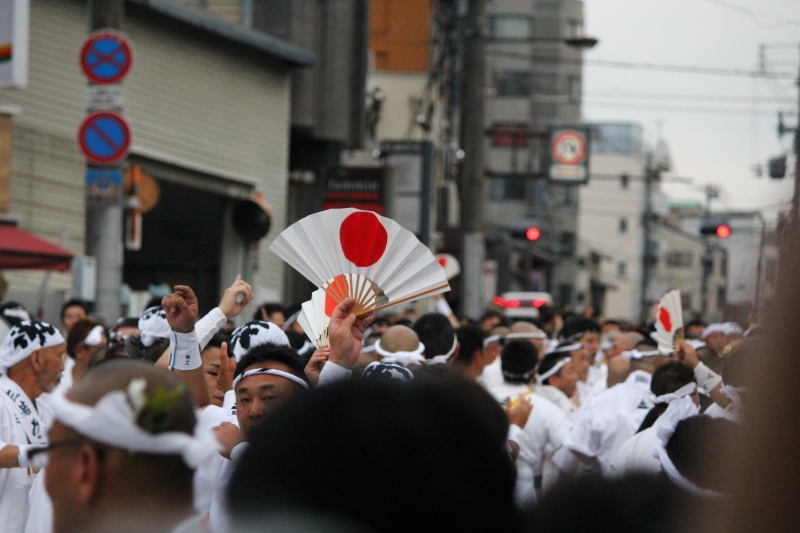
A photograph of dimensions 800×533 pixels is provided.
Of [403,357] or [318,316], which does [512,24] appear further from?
[318,316]

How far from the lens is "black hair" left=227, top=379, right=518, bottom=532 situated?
1604mm

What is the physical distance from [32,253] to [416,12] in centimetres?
2509

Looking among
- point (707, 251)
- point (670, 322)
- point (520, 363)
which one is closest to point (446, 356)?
point (520, 363)

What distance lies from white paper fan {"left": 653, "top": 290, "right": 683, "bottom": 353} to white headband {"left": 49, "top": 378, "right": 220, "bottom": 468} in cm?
575

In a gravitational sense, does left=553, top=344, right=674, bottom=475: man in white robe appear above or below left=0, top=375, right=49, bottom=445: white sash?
below

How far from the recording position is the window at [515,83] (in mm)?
66500

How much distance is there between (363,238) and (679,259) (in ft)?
301

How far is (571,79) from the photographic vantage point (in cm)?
6781

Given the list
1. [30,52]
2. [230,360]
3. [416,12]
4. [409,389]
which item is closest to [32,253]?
[30,52]

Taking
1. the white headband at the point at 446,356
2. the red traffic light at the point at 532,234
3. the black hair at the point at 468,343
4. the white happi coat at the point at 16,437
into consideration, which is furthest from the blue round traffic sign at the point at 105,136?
the red traffic light at the point at 532,234

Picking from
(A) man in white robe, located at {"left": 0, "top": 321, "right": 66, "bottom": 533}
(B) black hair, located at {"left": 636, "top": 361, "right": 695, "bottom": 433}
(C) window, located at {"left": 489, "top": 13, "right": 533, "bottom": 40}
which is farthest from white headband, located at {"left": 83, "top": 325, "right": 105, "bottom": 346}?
(C) window, located at {"left": 489, "top": 13, "right": 533, "bottom": 40}

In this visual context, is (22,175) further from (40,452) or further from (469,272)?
(40,452)

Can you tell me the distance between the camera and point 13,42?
10625mm

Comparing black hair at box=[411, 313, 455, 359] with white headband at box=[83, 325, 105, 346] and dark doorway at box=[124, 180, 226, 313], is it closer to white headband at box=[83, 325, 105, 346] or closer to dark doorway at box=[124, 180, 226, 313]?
white headband at box=[83, 325, 105, 346]
